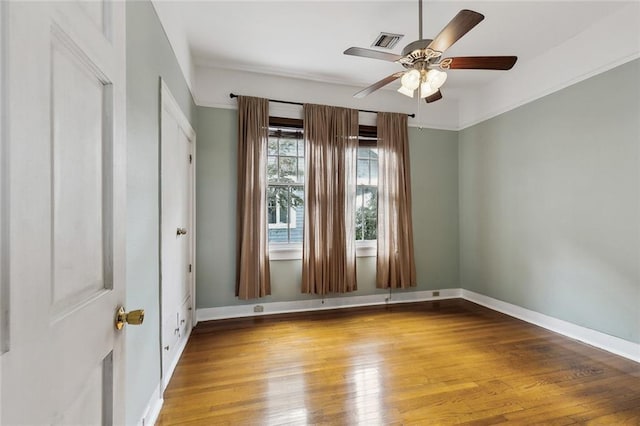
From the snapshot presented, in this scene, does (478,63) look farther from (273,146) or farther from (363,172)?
(273,146)

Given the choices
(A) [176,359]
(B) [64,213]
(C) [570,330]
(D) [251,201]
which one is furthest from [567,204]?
(A) [176,359]

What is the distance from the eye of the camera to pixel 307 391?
6.62 feet

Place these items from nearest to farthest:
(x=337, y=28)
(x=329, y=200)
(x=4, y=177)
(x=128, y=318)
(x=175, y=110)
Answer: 1. (x=4, y=177)
2. (x=128, y=318)
3. (x=175, y=110)
4. (x=337, y=28)
5. (x=329, y=200)

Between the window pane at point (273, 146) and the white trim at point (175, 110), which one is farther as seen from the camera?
the window pane at point (273, 146)

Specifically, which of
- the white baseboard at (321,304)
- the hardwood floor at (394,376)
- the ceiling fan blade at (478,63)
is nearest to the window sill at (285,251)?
the white baseboard at (321,304)

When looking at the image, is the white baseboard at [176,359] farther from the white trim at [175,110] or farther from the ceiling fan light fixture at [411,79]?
the ceiling fan light fixture at [411,79]

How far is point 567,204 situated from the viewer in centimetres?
294

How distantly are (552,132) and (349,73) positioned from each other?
234 centimetres

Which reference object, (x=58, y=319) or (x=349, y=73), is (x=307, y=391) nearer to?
(x=58, y=319)

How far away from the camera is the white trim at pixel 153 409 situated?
1.62 metres

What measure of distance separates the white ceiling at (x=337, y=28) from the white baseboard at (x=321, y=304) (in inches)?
108

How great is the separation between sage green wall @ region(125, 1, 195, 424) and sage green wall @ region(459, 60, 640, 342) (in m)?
3.71

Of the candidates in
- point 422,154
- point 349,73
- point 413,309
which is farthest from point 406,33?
point 413,309

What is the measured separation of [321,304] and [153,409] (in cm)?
225
